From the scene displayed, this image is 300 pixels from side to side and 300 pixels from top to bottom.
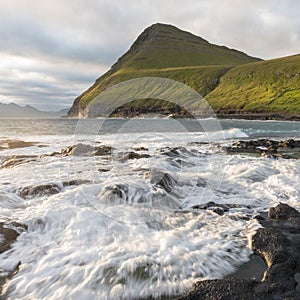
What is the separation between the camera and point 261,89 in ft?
421

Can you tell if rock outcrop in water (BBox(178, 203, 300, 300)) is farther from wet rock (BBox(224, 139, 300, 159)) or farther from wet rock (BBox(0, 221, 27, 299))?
wet rock (BBox(224, 139, 300, 159))

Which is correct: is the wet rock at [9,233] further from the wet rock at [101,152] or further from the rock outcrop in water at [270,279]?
the wet rock at [101,152]

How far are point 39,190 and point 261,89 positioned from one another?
136 meters

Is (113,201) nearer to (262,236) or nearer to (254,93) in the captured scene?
(262,236)

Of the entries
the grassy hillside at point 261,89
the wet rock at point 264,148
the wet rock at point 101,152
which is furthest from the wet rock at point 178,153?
the grassy hillside at point 261,89

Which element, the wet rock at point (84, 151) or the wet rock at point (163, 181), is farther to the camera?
the wet rock at point (84, 151)

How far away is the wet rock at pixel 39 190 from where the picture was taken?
36.0 feet

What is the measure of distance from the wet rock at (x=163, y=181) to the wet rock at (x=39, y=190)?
4462 mm

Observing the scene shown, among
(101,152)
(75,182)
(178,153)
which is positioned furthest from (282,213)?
(101,152)

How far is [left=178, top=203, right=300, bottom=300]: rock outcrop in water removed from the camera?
15.6 feet

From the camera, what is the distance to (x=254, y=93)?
126250 millimetres

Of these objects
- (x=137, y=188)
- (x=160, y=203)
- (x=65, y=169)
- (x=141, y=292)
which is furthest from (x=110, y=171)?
(x=141, y=292)

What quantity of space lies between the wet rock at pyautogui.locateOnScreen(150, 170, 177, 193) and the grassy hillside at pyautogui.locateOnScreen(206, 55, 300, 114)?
310 feet

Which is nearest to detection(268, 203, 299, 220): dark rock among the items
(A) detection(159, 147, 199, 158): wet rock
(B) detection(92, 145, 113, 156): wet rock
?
(A) detection(159, 147, 199, 158): wet rock
